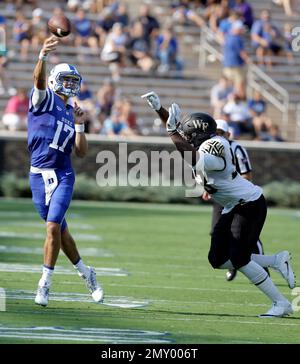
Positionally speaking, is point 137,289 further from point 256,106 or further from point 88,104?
point 256,106

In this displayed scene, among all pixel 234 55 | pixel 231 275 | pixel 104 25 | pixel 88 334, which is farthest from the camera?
pixel 104 25

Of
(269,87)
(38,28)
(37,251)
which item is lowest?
(37,251)

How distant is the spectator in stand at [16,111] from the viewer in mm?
20484

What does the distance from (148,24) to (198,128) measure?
51.4 ft

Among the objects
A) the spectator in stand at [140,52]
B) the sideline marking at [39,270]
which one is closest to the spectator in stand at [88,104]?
the spectator in stand at [140,52]

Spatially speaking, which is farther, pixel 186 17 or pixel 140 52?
pixel 186 17

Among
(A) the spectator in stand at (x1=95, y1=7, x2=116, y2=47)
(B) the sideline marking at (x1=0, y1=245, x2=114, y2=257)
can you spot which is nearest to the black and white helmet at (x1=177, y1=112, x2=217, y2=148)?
(B) the sideline marking at (x1=0, y1=245, x2=114, y2=257)

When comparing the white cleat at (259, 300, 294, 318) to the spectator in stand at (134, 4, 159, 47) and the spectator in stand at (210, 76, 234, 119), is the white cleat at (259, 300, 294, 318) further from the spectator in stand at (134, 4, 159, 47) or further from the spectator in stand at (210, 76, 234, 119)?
the spectator in stand at (134, 4, 159, 47)

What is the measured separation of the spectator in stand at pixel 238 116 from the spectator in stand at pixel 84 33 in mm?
3664

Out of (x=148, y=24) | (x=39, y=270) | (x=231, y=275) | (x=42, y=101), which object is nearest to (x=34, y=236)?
(x=39, y=270)

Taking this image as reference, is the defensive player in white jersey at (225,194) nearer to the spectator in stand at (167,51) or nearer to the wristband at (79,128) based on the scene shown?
A: the wristband at (79,128)

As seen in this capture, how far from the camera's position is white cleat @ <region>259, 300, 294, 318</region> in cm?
831

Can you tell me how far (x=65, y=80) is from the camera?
873 cm
